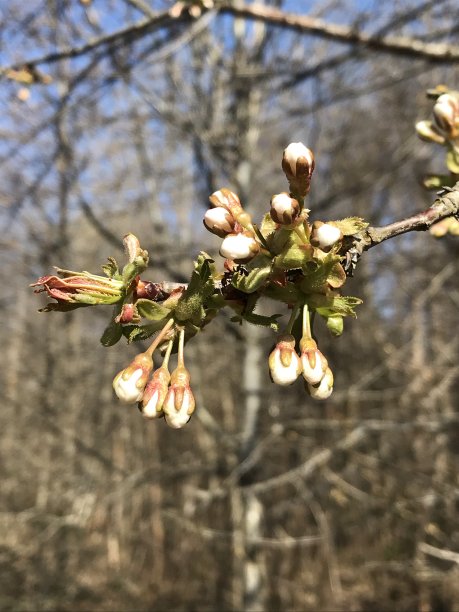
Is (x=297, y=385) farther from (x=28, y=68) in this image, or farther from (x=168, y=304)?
(x=168, y=304)

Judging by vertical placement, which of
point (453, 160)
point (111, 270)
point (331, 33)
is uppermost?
point (331, 33)

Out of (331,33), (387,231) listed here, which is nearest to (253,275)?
(387,231)

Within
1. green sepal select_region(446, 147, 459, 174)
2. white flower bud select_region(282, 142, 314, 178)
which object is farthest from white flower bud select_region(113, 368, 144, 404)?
green sepal select_region(446, 147, 459, 174)

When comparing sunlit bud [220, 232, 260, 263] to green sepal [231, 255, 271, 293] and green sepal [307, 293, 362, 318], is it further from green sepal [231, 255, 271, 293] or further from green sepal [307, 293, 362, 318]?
green sepal [307, 293, 362, 318]

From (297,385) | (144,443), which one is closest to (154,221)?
(297,385)

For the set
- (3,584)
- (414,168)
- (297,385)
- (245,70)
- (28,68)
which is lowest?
(3,584)

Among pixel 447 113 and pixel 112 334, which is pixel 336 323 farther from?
pixel 447 113
